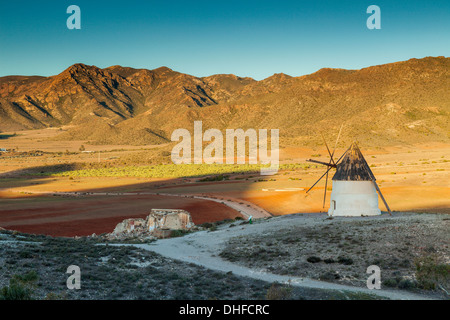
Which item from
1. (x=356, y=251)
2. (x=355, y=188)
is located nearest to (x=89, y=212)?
(x=355, y=188)

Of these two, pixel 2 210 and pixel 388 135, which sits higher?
pixel 388 135

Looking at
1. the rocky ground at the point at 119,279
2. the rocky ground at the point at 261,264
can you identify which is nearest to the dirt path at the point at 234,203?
the rocky ground at the point at 261,264

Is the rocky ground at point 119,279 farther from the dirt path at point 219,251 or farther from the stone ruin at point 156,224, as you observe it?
the stone ruin at point 156,224

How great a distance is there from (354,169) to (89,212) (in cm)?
2955

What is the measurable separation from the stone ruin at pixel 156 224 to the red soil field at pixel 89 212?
9.90 feet

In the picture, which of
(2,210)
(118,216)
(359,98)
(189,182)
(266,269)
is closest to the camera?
(266,269)

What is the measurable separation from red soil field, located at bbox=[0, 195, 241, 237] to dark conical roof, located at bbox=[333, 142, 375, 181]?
16.1m

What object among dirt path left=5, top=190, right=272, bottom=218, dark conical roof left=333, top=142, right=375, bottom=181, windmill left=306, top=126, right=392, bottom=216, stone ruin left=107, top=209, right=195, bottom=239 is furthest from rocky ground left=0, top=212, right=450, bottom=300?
dirt path left=5, top=190, right=272, bottom=218

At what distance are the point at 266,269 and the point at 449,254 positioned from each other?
8.43 m

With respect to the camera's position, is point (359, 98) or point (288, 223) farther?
point (359, 98)

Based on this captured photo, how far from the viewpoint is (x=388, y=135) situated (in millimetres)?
133125

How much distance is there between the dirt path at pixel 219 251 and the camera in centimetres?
1721
